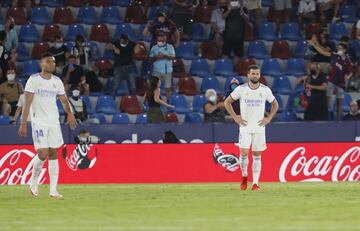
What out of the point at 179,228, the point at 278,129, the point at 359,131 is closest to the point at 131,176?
the point at 278,129

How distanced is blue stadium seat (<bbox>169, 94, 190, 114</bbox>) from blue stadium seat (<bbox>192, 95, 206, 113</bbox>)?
0.72ft

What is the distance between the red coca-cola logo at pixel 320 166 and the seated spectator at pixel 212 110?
2.80 m

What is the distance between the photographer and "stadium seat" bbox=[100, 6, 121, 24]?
31469 mm

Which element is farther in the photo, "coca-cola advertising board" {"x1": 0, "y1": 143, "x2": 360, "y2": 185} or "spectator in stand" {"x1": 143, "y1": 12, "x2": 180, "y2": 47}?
"spectator in stand" {"x1": 143, "y1": 12, "x2": 180, "y2": 47}

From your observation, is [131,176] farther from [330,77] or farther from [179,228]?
[179,228]

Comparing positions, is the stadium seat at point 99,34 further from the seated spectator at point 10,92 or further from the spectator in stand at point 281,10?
the spectator in stand at point 281,10

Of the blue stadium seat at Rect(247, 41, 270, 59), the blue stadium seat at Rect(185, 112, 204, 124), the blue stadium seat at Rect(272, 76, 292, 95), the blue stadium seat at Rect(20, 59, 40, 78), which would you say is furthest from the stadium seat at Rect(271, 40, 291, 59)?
the blue stadium seat at Rect(20, 59, 40, 78)

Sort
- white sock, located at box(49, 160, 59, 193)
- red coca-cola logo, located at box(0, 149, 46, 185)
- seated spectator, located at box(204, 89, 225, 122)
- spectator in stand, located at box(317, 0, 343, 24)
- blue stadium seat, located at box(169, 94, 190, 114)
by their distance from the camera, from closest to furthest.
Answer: white sock, located at box(49, 160, 59, 193) → red coca-cola logo, located at box(0, 149, 46, 185) → seated spectator, located at box(204, 89, 225, 122) → blue stadium seat, located at box(169, 94, 190, 114) → spectator in stand, located at box(317, 0, 343, 24)

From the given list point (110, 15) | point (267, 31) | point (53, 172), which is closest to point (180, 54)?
point (110, 15)

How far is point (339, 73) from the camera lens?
27.9m

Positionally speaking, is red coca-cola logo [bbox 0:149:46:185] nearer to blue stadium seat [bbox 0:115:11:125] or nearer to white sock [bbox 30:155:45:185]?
blue stadium seat [bbox 0:115:11:125]

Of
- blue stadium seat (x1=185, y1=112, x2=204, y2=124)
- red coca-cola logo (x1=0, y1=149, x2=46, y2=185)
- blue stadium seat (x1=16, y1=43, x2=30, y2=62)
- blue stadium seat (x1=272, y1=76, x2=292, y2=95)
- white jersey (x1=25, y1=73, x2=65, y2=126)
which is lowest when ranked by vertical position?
red coca-cola logo (x1=0, y1=149, x2=46, y2=185)

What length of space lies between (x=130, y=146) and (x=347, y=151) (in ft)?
16.8

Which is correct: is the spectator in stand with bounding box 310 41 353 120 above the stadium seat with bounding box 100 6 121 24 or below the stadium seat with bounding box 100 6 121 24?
below
